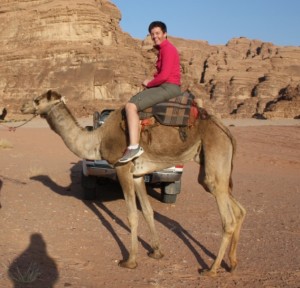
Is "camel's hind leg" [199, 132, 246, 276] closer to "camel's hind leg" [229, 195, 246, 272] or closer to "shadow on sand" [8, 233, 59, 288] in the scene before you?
"camel's hind leg" [229, 195, 246, 272]

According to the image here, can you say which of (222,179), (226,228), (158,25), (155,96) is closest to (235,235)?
(226,228)

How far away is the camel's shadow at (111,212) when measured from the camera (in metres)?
6.54

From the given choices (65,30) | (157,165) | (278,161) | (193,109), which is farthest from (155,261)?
(65,30)

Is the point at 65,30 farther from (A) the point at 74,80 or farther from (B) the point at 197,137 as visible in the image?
(B) the point at 197,137

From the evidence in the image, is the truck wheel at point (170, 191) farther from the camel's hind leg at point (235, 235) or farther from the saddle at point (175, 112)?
the saddle at point (175, 112)

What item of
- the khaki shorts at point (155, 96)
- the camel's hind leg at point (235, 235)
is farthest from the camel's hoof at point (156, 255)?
the khaki shorts at point (155, 96)

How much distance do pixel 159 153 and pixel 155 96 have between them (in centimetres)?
78

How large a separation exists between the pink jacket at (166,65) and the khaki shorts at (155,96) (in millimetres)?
83

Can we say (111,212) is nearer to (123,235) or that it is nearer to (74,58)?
(123,235)

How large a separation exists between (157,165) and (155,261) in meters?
1.33

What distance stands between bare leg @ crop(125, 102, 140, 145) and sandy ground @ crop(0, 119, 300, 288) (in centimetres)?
170

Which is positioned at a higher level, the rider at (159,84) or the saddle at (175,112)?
the rider at (159,84)

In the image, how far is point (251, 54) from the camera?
200 m

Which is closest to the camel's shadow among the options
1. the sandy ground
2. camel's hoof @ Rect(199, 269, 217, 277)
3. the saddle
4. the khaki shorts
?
the sandy ground
